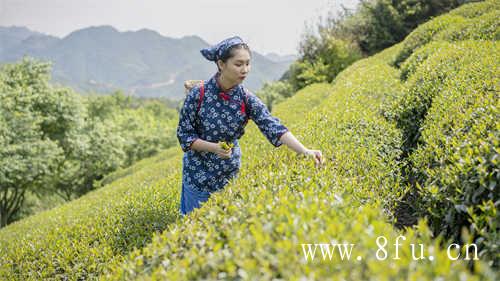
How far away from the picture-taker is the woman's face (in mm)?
3359

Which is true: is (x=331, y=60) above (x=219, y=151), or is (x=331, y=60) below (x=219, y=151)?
above

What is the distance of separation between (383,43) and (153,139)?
20832 mm

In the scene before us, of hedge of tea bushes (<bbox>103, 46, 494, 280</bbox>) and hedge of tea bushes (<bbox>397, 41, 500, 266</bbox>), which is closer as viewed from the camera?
hedge of tea bushes (<bbox>103, 46, 494, 280</bbox>)

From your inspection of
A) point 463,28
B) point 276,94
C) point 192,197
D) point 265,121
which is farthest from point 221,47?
point 276,94

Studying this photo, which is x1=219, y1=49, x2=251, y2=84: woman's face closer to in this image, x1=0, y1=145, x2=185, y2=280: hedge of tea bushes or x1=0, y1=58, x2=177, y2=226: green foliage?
x1=0, y1=145, x2=185, y2=280: hedge of tea bushes

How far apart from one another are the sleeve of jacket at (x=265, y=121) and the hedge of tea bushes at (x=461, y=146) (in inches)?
57.7

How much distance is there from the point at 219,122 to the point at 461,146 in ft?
7.59

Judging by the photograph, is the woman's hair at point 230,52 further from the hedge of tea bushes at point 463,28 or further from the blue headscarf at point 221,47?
the hedge of tea bushes at point 463,28

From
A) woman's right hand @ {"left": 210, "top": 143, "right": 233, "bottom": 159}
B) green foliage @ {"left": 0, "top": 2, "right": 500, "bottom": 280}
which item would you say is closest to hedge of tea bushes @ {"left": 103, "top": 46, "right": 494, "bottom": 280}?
green foliage @ {"left": 0, "top": 2, "right": 500, "bottom": 280}

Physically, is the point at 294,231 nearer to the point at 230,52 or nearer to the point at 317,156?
the point at 317,156

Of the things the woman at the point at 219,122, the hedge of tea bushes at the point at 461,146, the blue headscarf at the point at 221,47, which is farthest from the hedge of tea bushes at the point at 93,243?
the hedge of tea bushes at the point at 461,146

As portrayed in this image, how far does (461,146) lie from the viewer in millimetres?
2975

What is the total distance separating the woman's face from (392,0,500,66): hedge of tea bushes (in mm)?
6283

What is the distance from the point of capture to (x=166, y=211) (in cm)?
520
